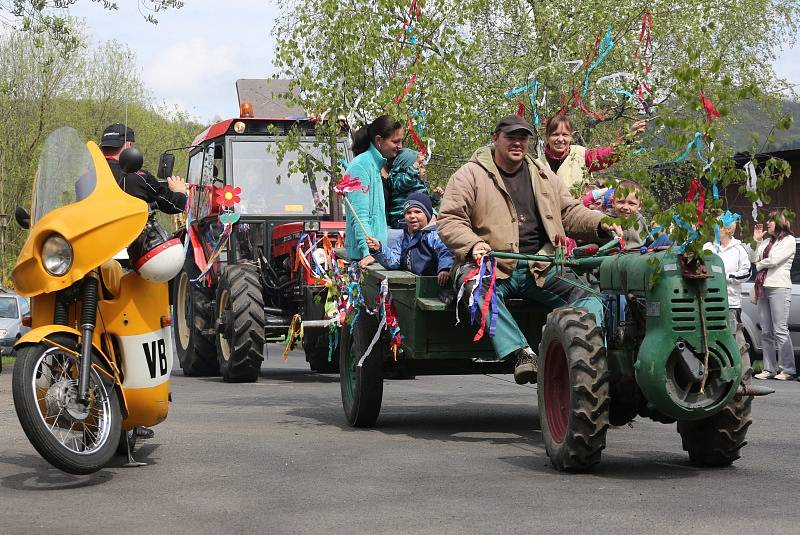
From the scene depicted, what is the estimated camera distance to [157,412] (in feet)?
25.2

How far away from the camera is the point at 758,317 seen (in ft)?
53.1

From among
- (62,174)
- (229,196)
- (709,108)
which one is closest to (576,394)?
(709,108)

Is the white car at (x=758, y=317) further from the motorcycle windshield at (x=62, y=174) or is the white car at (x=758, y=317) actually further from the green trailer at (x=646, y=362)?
the motorcycle windshield at (x=62, y=174)

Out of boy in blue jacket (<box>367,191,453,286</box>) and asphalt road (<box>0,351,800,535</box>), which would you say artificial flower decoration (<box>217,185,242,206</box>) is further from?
boy in blue jacket (<box>367,191,453,286</box>)

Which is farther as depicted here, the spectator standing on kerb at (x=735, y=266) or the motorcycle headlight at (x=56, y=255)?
the spectator standing on kerb at (x=735, y=266)

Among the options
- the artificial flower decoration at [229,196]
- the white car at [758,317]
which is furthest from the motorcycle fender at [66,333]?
the white car at [758,317]

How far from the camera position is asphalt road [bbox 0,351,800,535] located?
5.88m

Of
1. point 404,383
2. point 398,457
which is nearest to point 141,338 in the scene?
point 398,457

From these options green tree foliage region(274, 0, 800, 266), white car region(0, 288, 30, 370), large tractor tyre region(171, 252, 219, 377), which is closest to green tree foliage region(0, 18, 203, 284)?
white car region(0, 288, 30, 370)

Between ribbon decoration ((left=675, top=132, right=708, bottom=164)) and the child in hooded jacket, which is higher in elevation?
the child in hooded jacket

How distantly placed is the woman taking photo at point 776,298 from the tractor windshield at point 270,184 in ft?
16.7

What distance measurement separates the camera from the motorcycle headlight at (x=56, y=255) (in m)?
7.08

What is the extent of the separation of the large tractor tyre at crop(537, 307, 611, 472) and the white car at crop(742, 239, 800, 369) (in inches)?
352

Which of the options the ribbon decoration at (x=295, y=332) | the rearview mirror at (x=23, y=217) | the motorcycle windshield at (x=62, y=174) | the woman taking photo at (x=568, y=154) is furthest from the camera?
the ribbon decoration at (x=295, y=332)
